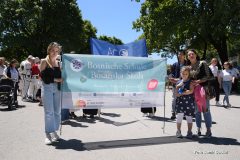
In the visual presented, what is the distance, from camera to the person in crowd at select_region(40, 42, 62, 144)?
703 centimetres

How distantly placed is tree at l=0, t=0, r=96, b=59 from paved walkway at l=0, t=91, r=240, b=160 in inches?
1250

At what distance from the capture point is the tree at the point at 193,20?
84.0ft

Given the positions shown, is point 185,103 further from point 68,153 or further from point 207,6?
point 207,6


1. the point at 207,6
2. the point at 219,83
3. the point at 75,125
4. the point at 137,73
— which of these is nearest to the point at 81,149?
the point at 137,73

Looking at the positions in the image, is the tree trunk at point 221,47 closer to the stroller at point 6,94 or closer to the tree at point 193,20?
the tree at point 193,20

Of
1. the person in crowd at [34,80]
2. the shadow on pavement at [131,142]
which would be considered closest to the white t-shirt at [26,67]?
the person in crowd at [34,80]

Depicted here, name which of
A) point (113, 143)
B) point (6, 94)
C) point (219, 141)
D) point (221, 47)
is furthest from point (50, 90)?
point (221, 47)

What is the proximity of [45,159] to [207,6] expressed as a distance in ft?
82.6

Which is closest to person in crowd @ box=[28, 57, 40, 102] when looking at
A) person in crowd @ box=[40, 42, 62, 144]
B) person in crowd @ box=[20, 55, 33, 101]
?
person in crowd @ box=[20, 55, 33, 101]

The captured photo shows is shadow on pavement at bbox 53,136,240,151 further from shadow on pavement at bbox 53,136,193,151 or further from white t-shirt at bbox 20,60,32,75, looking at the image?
white t-shirt at bbox 20,60,32,75

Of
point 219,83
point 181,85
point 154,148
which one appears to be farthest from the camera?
point 219,83

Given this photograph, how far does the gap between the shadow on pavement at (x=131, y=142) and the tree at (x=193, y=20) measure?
1944cm

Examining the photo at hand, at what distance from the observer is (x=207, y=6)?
28.4 m

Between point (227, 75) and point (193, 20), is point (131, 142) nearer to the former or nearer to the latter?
point (227, 75)
